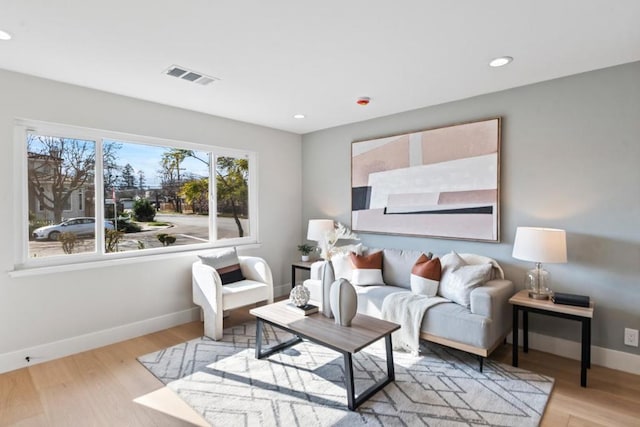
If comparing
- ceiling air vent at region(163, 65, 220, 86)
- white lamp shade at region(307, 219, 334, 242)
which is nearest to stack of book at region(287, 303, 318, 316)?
white lamp shade at region(307, 219, 334, 242)

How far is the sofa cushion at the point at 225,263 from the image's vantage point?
3.69 meters

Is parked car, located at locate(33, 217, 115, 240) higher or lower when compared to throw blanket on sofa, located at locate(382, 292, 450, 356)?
higher

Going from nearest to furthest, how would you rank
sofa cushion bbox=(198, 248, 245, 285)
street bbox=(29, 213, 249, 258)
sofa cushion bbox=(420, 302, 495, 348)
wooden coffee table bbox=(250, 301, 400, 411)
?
wooden coffee table bbox=(250, 301, 400, 411) < sofa cushion bbox=(420, 302, 495, 348) < street bbox=(29, 213, 249, 258) < sofa cushion bbox=(198, 248, 245, 285)

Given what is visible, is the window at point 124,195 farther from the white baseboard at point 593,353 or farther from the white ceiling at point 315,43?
the white baseboard at point 593,353

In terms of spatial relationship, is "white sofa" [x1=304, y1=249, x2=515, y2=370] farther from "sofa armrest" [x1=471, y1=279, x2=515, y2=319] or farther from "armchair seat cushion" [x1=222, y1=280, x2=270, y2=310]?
"armchair seat cushion" [x1=222, y1=280, x2=270, y2=310]

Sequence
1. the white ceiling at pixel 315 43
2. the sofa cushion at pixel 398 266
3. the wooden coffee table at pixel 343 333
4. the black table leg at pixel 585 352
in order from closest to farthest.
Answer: the white ceiling at pixel 315 43 < the wooden coffee table at pixel 343 333 < the black table leg at pixel 585 352 < the sofa cushion at pixel 398 266

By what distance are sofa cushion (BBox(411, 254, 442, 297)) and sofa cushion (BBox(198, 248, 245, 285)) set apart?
1.96 meters

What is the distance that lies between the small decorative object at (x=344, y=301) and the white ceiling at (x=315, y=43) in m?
1.70

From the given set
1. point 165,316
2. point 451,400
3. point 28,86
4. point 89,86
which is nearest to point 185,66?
point 89,86

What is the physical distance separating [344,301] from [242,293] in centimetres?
143

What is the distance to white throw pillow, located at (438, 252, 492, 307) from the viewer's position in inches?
112

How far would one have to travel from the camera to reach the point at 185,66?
2609 mm

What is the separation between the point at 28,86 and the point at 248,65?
1869 mm

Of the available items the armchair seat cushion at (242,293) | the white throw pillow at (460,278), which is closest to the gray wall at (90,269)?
the armchair seat cushion at (242,293)
